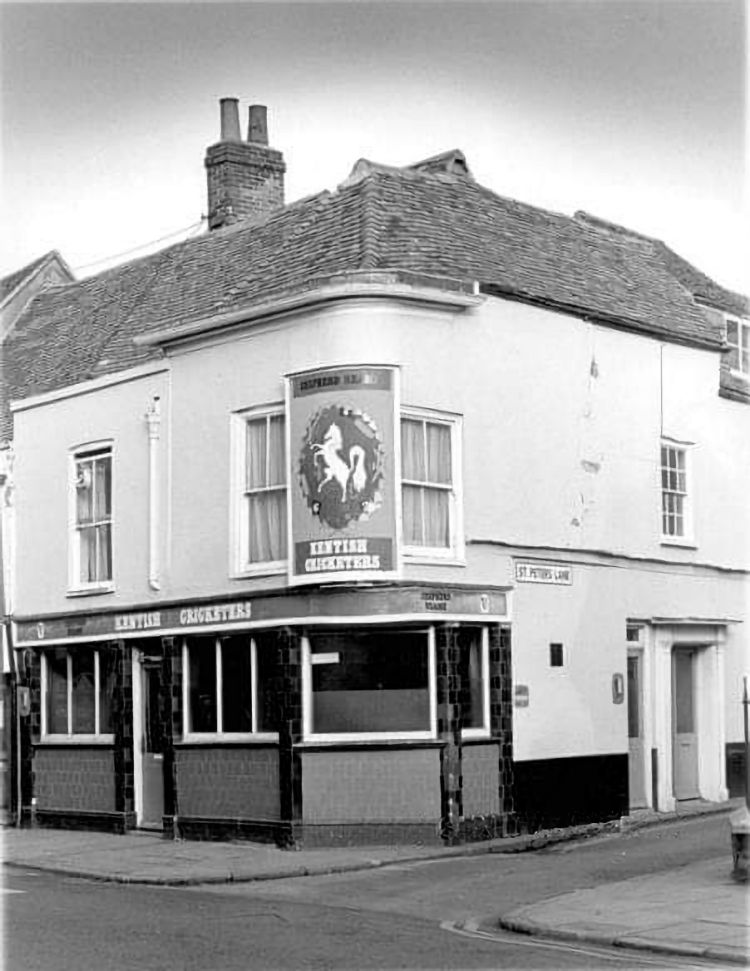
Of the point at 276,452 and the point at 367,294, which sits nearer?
the point at 367,294

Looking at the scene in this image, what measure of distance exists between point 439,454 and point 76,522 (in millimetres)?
6598

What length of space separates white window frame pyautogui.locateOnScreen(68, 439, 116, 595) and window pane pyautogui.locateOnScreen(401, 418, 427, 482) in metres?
5.45

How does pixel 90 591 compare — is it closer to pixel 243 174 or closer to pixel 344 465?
pixel 344 465

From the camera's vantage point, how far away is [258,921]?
46.3 feet

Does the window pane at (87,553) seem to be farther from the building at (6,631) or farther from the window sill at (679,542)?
the window sill at (679,542)

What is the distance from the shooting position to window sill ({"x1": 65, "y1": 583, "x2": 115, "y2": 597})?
23906 millimetres

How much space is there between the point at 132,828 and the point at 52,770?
2.17 metres

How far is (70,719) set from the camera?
24625 mm

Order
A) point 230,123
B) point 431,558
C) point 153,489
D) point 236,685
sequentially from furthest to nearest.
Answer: point 230,123, point 153,489, point 236,685, point 431,558

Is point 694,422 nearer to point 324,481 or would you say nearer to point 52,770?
point 324,481

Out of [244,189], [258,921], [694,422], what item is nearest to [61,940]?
[258,921]

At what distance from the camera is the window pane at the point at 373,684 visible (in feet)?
66.5

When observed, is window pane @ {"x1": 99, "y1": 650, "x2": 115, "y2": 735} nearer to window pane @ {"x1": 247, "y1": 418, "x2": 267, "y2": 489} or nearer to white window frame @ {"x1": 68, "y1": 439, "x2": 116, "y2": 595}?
white window frame @ {"x1": 68, "y1": 439, "x2": 116, "y2": 595}

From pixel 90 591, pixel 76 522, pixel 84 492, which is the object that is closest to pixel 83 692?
pixel 90 591
